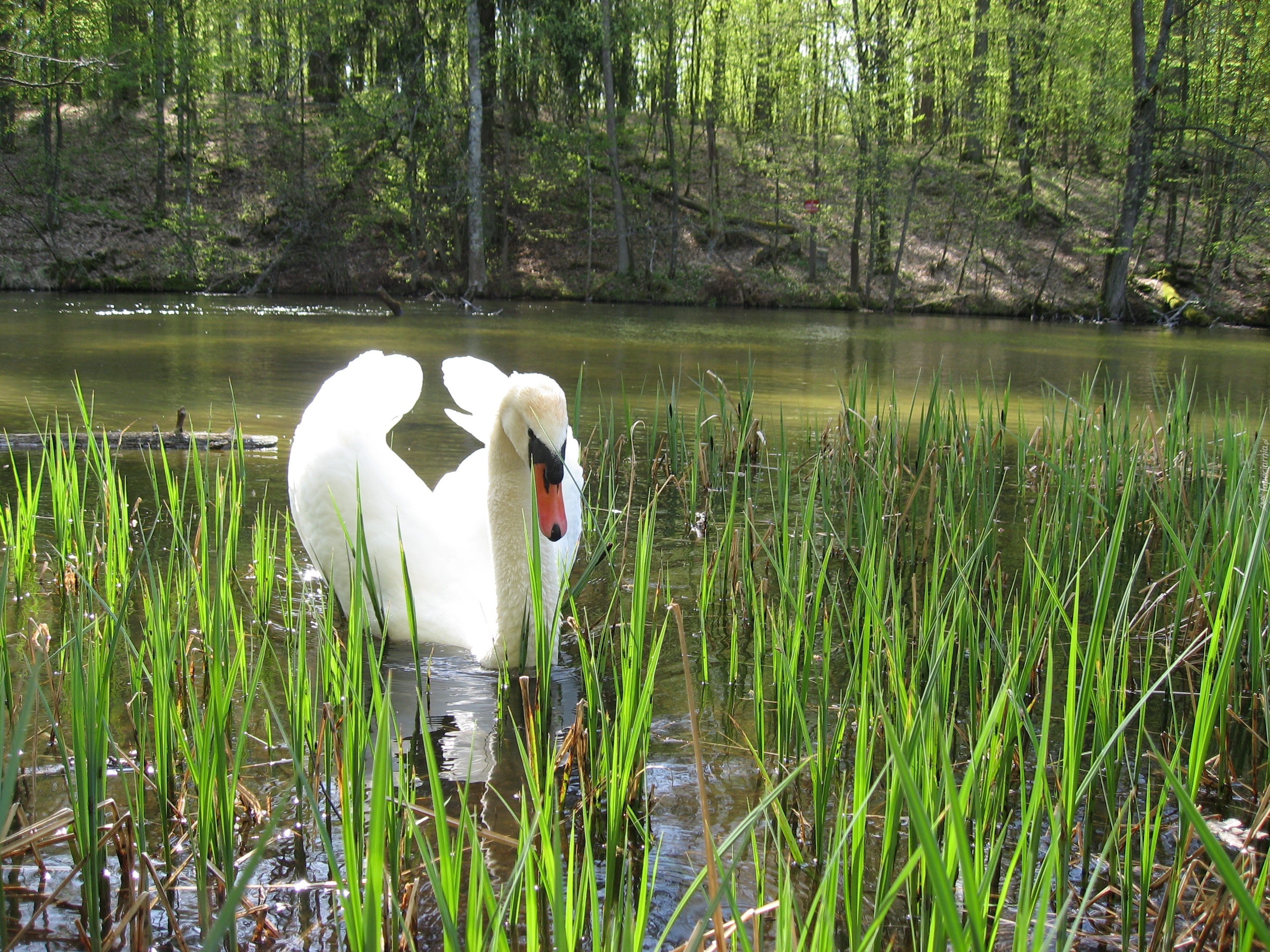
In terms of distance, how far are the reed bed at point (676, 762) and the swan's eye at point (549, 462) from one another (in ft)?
1.25

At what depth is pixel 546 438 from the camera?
10.6ft

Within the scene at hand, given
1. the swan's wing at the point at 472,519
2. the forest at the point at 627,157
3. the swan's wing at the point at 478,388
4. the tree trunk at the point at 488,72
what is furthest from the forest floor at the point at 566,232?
the swan's wing at the point at 478,388

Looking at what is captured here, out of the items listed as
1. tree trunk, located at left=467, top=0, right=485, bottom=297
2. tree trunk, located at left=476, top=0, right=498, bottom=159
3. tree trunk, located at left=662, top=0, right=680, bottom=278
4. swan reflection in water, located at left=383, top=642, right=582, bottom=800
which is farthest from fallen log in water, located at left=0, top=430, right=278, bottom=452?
tree trunk, located at left=662, top=0, right=680, bottom=278

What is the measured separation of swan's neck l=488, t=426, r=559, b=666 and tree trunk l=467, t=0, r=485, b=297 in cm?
2415

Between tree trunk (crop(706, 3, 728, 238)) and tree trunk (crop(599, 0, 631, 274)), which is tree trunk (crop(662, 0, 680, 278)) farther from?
tree trunk (crop(599, 0, 631, 274))

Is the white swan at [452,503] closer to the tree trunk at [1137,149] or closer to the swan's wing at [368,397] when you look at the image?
the swan's wing at [368,397]

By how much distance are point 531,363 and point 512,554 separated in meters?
9.72

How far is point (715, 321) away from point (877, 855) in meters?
19.7

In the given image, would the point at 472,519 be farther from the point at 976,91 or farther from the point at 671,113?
the point at 976,91

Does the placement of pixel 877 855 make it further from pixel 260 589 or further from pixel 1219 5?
pixel 1219 5

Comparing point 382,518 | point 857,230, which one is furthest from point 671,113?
point 382,518

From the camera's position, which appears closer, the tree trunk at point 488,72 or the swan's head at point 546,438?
the swan's head at point 546,438

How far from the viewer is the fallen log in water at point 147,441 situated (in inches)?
231

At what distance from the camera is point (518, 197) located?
29.6 m
